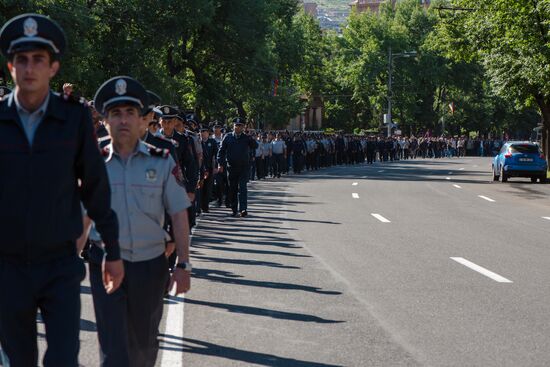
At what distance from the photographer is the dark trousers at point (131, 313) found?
4957 mm

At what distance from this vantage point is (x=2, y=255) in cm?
415

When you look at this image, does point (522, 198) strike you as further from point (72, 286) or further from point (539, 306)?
point (72, 286)

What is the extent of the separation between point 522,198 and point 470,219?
8.82 m

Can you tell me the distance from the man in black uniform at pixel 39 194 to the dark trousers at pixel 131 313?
2.36ft

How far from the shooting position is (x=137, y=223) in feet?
16.9

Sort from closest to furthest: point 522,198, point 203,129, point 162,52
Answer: point 203,129
point 522,198
point 162,52

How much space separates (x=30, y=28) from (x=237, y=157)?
612 inches

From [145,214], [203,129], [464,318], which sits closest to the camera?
[145,214]

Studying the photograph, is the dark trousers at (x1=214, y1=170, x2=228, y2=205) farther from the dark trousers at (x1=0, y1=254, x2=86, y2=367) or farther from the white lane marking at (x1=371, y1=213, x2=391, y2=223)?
the dark trousers at (x1=0, y1=254, x2=86, y2=367)

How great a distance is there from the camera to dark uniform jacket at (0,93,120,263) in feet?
13.3

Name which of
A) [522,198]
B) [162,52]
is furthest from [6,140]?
[162,52]

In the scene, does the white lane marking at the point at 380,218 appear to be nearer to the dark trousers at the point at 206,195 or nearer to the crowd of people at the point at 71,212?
the dark trousers at the point at 206,195

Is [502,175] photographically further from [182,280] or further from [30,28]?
[30,28]

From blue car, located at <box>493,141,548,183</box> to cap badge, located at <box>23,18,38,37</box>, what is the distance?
3527cm
